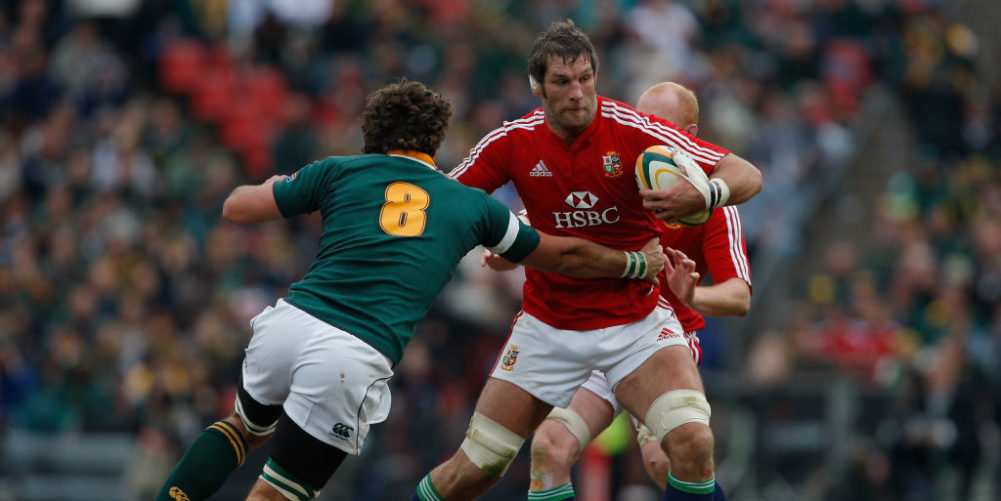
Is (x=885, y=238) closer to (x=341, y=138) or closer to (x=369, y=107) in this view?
(x=341, y=138)

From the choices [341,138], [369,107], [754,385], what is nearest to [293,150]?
[341,138]

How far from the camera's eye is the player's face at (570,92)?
23.6 ft

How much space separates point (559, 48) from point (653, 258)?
118 cm

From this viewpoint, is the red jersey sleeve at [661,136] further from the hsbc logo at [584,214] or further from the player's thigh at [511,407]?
the player's thigh at [511,407]

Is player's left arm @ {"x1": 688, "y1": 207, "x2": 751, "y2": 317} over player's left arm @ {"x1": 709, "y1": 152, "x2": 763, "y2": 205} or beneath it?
beneath

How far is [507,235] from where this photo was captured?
695 cm

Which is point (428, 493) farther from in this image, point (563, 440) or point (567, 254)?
point (567, 254)

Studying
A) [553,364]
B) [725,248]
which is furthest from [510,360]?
[725,248]

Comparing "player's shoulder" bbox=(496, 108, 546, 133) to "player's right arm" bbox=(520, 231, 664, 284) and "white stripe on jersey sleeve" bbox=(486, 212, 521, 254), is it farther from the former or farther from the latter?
"white stripe on jersey sleeve" bbox=(486, 212, 521, 254)

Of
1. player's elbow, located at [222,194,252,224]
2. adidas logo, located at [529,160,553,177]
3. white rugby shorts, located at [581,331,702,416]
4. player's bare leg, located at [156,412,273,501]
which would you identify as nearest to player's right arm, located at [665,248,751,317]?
white rugby shorts, located at [581,331,702,416]

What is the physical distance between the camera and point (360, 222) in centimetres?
672

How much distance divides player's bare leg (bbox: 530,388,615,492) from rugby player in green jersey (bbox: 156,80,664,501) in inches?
47.7

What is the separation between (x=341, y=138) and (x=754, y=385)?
227 inches

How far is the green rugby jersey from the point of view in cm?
668
